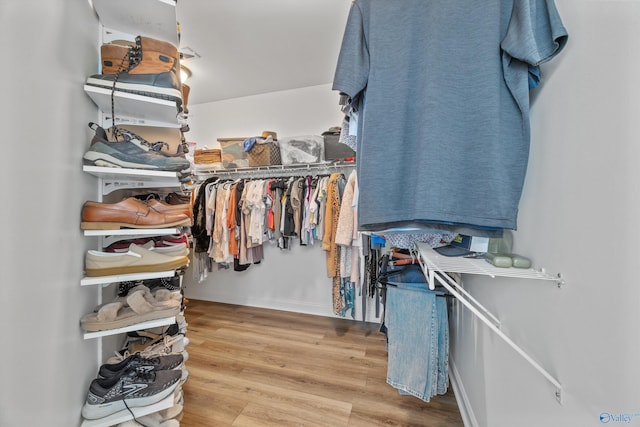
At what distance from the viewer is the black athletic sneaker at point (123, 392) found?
3.21 ft

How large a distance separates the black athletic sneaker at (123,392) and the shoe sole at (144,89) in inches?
46.8

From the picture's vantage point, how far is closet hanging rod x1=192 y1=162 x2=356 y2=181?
100 inches

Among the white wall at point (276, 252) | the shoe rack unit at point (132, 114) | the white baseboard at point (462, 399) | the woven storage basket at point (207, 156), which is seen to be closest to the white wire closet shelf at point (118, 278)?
the shoe rack unit at point (132, 114)

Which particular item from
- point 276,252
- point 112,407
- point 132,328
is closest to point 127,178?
point 132,328

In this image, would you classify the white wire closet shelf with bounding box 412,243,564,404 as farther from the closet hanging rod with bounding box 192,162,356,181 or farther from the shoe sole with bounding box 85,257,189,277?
the closet hanging rod with bounding box 192,162,356,181

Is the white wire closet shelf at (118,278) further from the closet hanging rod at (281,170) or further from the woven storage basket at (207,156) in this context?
the woven storage basket at (207,156)

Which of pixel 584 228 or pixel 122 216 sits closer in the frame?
pixel 584 228

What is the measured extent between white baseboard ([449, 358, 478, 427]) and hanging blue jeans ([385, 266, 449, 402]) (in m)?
0.15

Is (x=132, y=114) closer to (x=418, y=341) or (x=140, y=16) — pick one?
(x=140, y=16)

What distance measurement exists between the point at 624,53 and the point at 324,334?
2358mm

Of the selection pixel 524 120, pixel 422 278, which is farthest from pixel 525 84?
pixel 422 278

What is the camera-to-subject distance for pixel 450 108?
684 millimetres

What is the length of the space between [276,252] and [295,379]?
143cm

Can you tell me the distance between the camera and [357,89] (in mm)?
787
